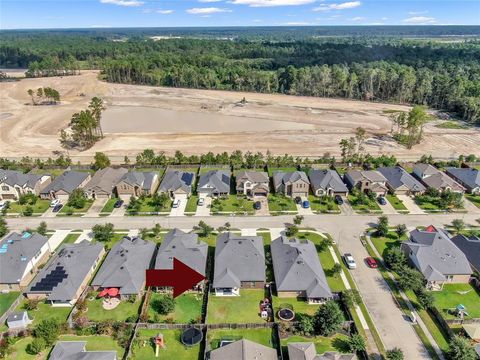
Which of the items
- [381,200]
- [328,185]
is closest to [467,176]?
[381,200]

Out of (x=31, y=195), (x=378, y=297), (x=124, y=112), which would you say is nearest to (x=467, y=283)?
(x=378, y=297)

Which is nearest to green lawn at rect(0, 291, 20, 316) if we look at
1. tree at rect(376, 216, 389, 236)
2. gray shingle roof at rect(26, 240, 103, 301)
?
gray shingle roof at rect(26, 240, 103, 301)

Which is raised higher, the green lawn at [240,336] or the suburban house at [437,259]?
the suburban house at [437,259]

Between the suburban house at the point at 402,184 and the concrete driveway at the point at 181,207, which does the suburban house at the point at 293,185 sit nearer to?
the suburban house at the point at 402,184

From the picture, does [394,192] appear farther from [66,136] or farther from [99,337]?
[66,136]

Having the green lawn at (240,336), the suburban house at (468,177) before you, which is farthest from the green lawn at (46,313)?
the suburban house at (468,177)

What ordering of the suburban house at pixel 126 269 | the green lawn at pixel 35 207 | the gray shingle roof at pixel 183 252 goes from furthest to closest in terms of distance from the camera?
the green lawn at pixel 35 207
the gray shingle roof at pixel 183 252
the suburban house at pixel 126 269

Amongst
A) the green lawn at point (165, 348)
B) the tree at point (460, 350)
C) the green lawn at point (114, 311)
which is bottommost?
the green lawn at point (165, 348)

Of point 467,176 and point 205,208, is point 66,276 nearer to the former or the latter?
point 205,208
